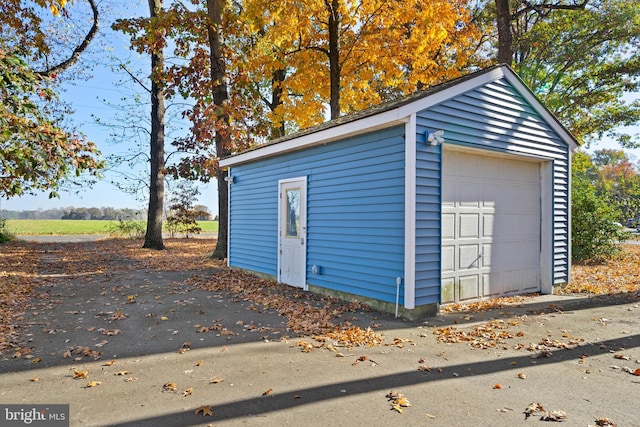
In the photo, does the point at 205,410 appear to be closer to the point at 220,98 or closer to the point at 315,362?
the point at 315,362

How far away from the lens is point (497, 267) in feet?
23.2

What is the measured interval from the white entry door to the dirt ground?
84 centimetres

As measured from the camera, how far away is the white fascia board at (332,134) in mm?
5742

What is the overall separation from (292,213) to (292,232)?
0.40 m

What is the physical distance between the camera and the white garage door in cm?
631

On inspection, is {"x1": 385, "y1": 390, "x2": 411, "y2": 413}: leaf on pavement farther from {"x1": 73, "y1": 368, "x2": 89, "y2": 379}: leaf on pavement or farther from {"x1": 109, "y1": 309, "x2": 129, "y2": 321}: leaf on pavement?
{"x1": 109, "y1": 309, "x2": 129, "y2": 321}: leaf on pavement

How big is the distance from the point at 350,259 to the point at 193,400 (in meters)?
3.87

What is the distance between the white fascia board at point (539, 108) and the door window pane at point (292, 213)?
4501 millimetres

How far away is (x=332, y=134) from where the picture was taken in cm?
676

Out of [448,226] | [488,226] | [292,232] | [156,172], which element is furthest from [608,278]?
[156,172]

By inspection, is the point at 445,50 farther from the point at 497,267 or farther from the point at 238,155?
the point at 497,267

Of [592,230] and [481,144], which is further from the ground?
[481,144]

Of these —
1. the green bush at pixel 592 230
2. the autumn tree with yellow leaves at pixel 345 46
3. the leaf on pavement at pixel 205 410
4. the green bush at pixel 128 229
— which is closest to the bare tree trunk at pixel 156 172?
the autumn tree with yellow leaves at pixel 345 46

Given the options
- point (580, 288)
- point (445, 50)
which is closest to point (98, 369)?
point (580, 288)
